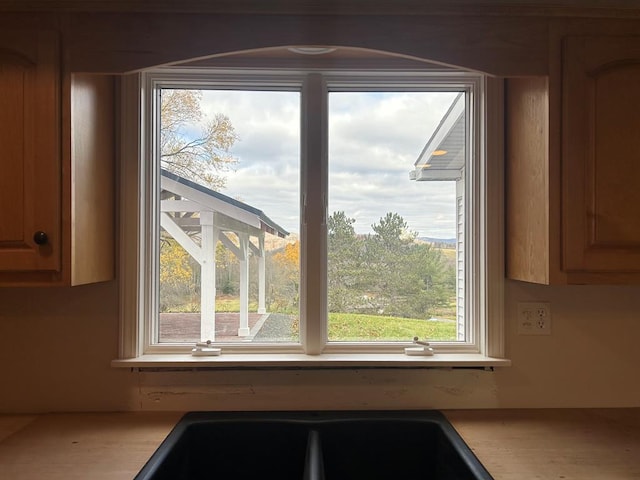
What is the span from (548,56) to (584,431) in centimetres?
119

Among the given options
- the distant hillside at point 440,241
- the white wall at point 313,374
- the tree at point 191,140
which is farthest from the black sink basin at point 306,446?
the tree at point 191,140

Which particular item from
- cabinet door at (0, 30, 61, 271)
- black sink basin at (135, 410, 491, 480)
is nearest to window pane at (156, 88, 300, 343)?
black sink basin at (135, 410, 491, 480)

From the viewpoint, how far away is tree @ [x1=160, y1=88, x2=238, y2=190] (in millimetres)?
1555

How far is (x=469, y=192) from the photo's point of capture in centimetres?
154

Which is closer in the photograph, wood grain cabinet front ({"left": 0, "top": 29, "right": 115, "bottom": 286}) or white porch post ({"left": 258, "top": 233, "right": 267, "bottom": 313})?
wood grain cabinet front ({"left": 0, "top": 29, "right": 115, "bottom": 286})

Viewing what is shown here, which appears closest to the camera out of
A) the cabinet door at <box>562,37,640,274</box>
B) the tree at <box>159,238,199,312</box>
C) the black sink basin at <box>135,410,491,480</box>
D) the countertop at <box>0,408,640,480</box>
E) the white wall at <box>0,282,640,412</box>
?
the countertop at <box>0,408,640,480</box>

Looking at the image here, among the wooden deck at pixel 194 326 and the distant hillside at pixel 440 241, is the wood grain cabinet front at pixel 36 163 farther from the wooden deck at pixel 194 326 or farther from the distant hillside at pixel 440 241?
the distant hillside at pixel 440 241

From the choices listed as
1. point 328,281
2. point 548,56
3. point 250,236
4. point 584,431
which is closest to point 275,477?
point 328,281

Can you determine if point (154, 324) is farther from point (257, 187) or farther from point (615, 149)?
point (615, 149)

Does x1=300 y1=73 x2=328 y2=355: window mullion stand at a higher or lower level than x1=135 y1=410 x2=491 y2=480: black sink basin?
higher

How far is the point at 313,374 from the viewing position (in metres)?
1.45

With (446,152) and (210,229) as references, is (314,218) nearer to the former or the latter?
(210,229)

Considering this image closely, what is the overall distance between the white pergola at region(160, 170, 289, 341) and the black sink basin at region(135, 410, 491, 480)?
35cm

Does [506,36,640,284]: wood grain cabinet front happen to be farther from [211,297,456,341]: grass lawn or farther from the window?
[211,297,456,341]: grass lawn
